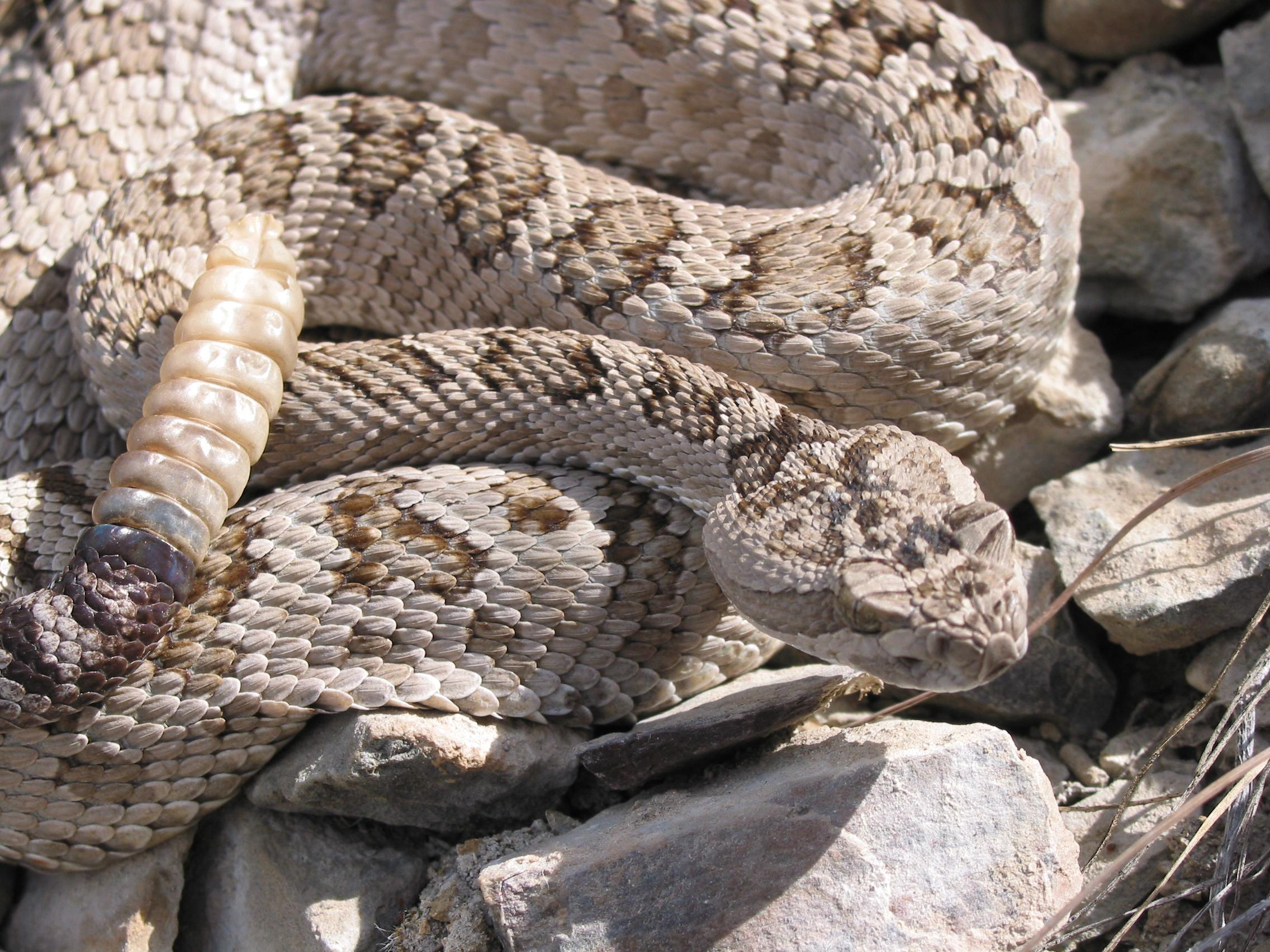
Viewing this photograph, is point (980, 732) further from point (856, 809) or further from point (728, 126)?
point (728, 126)

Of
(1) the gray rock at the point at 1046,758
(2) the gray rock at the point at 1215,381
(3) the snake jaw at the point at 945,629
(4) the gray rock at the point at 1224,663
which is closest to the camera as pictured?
(3) the snake jaw at the point at 945,629

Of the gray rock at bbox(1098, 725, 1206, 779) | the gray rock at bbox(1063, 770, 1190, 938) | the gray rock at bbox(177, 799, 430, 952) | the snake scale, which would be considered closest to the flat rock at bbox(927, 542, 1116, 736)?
the gray rock at bbox(1098, 725, 1206, 779)

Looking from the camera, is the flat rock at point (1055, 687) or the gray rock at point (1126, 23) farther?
the gray rock at point (1126, 23)

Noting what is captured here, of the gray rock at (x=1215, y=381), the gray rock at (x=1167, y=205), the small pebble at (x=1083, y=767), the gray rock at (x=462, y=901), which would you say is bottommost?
the gray rock at (x=462, y=901)

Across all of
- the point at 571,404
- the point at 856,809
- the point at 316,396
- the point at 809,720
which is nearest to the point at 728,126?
the point at 571,404

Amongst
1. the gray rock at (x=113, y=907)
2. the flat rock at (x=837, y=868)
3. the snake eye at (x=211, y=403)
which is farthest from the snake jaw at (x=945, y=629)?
the gray rock at (x=113, y=907)

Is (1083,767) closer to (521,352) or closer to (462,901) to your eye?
(462,901)

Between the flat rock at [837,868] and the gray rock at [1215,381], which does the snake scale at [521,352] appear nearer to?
the flat rock at [837,868]

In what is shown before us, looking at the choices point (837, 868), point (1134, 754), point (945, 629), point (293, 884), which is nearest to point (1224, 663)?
point (1134, 754)
